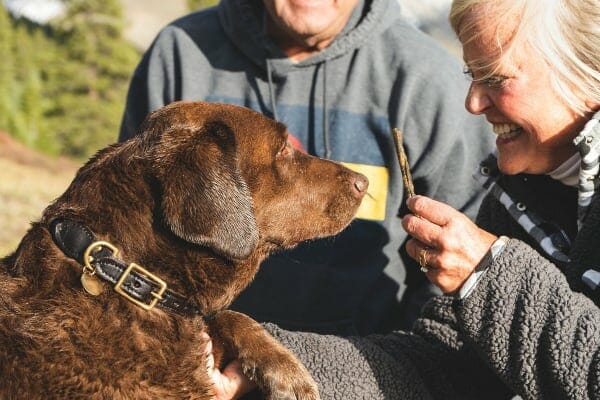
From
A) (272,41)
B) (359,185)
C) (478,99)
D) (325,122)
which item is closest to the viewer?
(478,99)

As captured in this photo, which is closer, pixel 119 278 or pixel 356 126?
pixel 119 278

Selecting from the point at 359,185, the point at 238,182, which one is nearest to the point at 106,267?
the point at 238,182

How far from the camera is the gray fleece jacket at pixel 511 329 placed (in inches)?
100

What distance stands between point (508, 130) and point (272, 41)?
1571mm

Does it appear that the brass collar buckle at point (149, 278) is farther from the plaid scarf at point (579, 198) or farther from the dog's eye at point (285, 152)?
the plaid scarf at point (579, 198)

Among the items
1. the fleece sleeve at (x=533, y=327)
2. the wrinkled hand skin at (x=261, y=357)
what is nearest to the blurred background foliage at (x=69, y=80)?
the wrinkled hand skin at (x=261, y=357)

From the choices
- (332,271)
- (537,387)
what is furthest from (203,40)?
(537,387)

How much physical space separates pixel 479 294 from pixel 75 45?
1246 cm

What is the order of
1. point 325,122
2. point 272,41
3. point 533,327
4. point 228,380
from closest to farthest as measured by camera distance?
point 533,327 < point 228,380 < point 325,122 < point 272,41

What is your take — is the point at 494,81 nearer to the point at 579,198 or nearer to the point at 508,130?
the point at 508,130

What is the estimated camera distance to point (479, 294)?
2.63m

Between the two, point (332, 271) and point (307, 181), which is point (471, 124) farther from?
point (307, 181)

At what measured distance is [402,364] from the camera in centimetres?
309

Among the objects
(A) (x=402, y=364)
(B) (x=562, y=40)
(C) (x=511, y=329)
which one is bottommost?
(A) (x=402, y=364)
